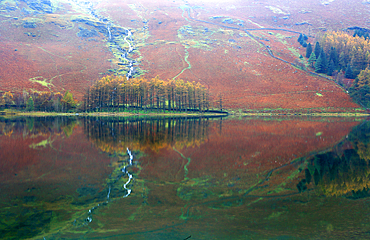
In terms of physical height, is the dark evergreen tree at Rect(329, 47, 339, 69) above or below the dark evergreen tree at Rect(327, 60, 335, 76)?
above

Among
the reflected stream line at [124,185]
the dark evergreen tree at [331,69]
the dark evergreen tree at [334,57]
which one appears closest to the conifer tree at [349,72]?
the dark evergreen tree at [331,69]

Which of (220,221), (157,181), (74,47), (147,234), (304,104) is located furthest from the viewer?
(74,47)

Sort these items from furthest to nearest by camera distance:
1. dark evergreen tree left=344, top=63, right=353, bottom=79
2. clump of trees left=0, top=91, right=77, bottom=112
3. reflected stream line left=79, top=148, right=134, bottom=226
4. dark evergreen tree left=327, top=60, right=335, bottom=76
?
dark evergreen tree left=327, top=60, right=335, bottom=76
dark evergreen tree left=344, top=63, right=353, bottom=79
clump of trees left=0, top=91, right=77, bottom=112
reflected stream line left=79, top=148, right=134, bottom=226

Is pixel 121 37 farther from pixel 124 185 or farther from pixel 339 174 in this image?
pixel 339 174

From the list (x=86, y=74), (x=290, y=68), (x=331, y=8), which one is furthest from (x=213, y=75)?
(x=331, y=8)

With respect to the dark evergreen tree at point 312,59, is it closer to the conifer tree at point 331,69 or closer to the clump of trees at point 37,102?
the conifer tree at point 331,69

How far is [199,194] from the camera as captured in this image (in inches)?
348

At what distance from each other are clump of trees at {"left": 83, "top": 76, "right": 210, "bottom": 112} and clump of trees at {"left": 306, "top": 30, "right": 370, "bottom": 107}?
48.4 m

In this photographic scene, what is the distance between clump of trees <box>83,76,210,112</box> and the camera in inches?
2884

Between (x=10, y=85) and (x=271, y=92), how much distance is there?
88.3 metres

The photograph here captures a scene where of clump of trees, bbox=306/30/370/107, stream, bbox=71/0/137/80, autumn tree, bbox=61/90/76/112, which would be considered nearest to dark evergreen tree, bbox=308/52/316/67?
clump of trees, bbox=306/30/370/107

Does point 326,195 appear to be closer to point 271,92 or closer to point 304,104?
point 304,104

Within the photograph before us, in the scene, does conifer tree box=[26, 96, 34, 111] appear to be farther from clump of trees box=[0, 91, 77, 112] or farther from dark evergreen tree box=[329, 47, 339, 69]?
dark evergreen tree box=[329, 47, 339, 69]

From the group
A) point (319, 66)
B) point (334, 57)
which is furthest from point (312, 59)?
point (334, 57)
